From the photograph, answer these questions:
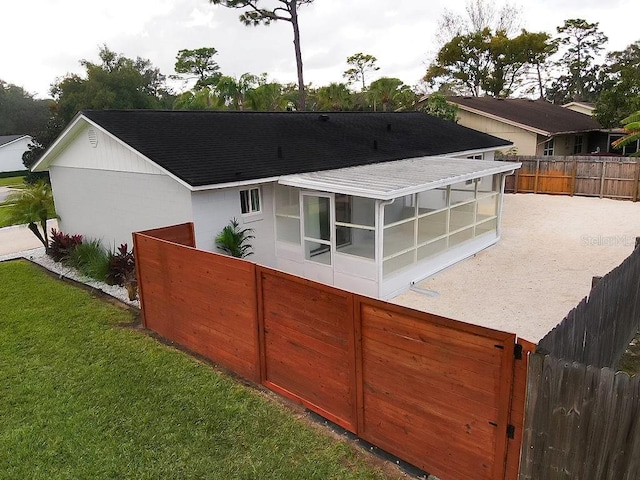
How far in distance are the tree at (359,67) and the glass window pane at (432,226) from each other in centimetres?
4498

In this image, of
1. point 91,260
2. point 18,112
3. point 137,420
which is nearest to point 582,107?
point 91,260

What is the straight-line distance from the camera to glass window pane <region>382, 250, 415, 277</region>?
996 centimetres

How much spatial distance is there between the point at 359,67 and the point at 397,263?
160ft

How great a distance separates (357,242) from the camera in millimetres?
10164

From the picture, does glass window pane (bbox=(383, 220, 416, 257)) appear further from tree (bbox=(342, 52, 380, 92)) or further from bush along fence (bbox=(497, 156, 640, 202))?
tree (bbox=(342, 52, 380, 92))

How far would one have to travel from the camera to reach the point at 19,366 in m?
6.92

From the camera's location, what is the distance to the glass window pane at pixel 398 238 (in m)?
10.0

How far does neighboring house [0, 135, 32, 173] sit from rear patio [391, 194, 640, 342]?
50217 millimetres

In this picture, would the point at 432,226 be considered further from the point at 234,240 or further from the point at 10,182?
the point at 10,182

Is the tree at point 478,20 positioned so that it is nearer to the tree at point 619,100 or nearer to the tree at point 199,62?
the tree at point 619,100

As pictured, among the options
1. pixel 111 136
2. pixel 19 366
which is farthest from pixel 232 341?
pixel 111 136

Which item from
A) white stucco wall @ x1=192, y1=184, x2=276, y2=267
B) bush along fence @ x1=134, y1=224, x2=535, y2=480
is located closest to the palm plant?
white stucco wall @ x1=192, y1=184, x2=276, y2=267

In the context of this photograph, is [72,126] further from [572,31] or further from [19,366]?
[572,31]

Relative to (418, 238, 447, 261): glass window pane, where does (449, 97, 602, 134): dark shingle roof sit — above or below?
above
